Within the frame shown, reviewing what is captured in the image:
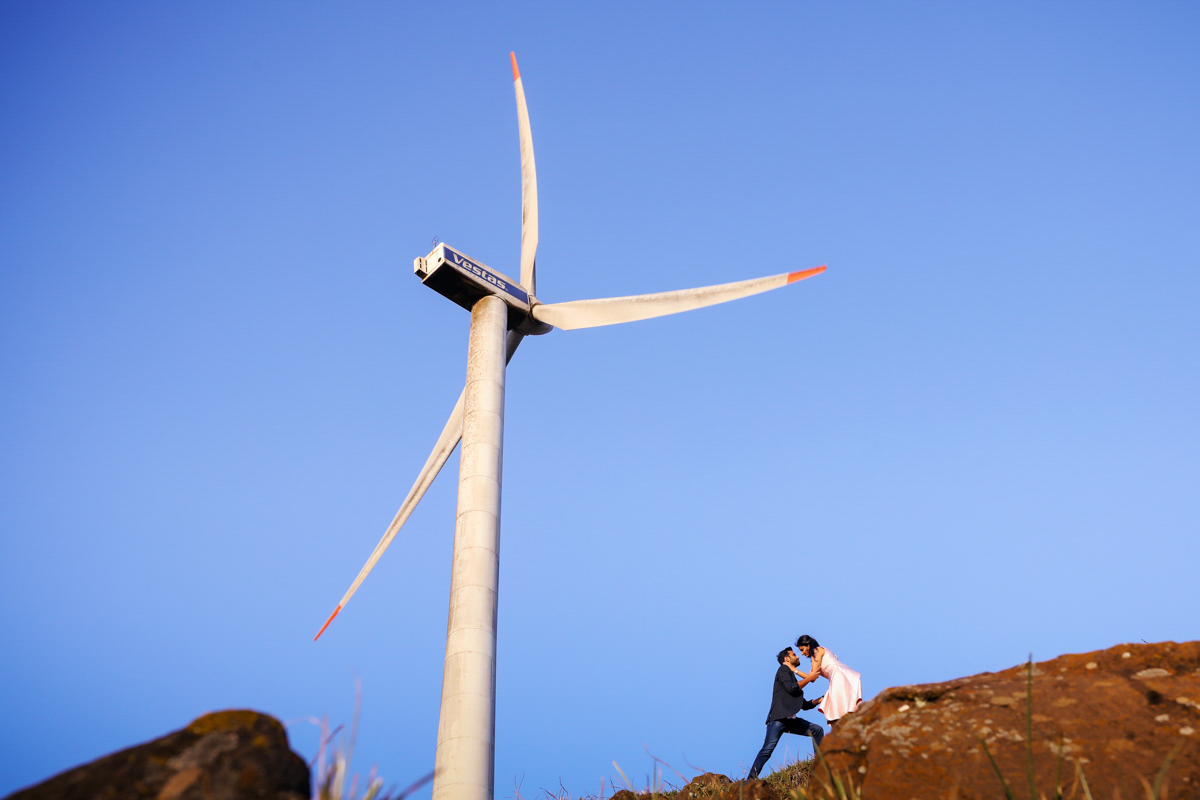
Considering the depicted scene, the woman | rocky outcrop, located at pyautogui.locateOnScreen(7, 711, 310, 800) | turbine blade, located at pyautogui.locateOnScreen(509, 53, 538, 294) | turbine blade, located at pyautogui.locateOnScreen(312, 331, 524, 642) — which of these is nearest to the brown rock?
rocky outcrop, located at pyautogui.locateOnScreen(7, 711, 310, 800)

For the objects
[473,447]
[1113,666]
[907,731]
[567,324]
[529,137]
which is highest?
[529,137]

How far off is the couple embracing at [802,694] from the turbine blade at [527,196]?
1146 cm

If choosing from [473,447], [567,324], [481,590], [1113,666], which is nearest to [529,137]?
[567,324]

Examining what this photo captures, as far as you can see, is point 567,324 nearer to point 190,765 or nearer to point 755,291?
point 755,291

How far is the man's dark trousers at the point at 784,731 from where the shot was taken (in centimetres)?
1184

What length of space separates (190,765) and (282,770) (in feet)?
1.37

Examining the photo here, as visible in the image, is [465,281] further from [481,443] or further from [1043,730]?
[1043,730]

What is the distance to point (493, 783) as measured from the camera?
12211 millimetres

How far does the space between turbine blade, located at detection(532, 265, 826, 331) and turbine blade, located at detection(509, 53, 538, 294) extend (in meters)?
1.37

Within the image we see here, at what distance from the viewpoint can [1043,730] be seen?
5539 mm

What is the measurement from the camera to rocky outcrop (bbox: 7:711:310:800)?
3.65m

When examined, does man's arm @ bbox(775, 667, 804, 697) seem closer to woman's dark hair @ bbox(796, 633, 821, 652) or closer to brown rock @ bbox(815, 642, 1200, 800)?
woman's dark hair @ bbox(796, 633, 821, 652)

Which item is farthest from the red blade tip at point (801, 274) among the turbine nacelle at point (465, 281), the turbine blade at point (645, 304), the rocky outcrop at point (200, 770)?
the rocky outcrop at point (200, 770)

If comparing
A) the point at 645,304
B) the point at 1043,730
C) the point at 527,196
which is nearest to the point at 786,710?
the point at 1043,730
